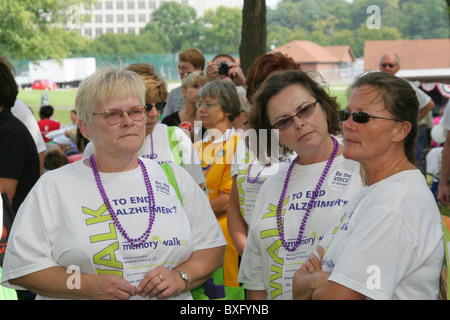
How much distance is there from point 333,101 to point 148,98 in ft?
4.48

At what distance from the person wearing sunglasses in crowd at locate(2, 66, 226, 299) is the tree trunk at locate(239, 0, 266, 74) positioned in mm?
5659

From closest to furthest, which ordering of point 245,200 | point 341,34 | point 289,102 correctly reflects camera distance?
point 289,102, point 245,200, point 341,34

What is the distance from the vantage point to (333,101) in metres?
3.12

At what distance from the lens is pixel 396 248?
191cm

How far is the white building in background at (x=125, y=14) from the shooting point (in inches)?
4729

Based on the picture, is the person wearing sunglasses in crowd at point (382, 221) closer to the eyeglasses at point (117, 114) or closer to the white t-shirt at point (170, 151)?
the eyeglasses at point (117, 114)

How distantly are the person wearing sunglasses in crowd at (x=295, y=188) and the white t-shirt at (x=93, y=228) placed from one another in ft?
1.45

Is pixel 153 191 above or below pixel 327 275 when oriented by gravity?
above

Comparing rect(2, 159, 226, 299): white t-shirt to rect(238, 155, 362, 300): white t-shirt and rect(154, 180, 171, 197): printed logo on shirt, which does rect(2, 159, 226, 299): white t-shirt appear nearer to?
rect(154, 180, 171, 197): printed logo on shirt

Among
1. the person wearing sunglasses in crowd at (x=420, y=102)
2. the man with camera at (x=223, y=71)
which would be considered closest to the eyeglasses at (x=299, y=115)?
the man with camera at (x=223, y=71)

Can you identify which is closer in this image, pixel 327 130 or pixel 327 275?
pixel 327 275

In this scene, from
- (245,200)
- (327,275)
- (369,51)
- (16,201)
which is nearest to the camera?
(327,275)

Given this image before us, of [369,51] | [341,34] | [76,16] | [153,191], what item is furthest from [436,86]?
[341,34]

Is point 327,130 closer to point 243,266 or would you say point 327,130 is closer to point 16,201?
point 243,266
